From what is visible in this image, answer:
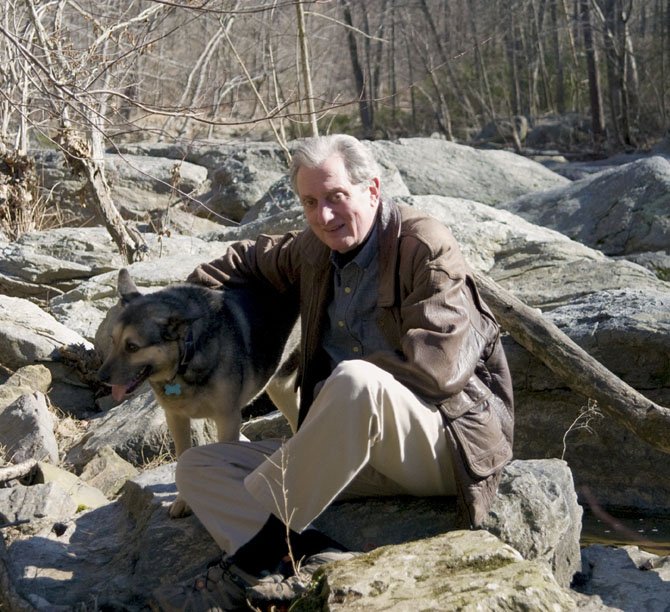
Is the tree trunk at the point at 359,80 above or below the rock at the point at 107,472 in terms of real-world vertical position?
above

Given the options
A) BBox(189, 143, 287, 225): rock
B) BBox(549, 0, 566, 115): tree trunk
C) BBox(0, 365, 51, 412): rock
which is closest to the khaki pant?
BBox(0, 365, 51, 412): rock

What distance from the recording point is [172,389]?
4.74m

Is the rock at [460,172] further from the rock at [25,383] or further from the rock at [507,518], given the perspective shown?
the rock at [507,518]

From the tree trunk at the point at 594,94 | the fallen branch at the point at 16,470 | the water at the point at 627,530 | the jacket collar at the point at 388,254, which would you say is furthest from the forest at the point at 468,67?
the jacket collar at the point at 388,254

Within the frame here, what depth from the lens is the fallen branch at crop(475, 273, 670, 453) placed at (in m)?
5.54

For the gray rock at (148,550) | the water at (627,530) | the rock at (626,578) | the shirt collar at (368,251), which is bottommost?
the water at (627,530)

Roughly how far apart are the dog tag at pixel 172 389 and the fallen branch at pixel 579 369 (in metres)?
2.43

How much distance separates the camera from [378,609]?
121 inches

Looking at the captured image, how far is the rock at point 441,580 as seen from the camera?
3062mm

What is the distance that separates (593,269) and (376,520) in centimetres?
470

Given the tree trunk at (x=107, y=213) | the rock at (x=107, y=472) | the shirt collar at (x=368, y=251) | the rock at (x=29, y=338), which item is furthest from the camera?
the tree trunk at (x=107, y=213)

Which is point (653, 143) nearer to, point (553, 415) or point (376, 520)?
point (553, 415)

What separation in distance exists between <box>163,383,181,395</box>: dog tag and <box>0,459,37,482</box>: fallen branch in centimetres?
147

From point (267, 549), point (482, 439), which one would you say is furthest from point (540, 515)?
point (267, 549)
